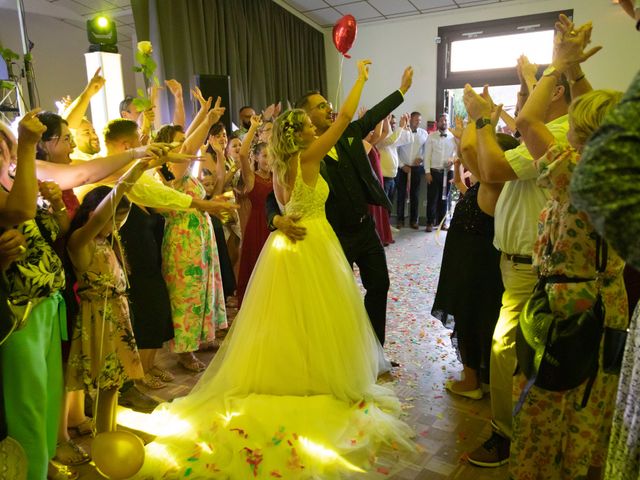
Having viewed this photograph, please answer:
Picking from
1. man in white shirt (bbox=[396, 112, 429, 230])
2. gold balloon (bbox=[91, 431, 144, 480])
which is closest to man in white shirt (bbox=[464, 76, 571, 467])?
gold balloon (bbox=[91, 431, 144, 480])

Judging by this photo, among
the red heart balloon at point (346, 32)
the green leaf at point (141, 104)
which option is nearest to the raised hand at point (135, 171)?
the green leaf at point (141, 104)

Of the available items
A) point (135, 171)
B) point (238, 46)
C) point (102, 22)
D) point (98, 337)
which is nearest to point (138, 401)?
point (98, 337)

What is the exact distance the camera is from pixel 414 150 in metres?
7.62

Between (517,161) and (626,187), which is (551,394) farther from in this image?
(626,187)

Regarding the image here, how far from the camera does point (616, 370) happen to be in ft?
4.30

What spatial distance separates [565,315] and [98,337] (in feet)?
5.49

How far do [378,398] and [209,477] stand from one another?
2.83 ft

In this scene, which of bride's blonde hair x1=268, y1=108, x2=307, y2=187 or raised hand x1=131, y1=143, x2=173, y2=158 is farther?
bride's blonde hair x1=268, y1=108, x2=307, y2=187

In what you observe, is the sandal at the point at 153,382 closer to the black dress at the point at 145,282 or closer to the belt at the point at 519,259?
the black dress at the point at 145,282

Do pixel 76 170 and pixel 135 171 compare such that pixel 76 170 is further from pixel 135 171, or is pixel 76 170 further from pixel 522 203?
pixel 522 203

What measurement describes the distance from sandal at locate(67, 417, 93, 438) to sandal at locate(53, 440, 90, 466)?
0.15 meters

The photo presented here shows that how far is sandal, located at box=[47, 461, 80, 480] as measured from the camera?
5.92 ft

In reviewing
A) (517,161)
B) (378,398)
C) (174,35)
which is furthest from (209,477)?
(174,35)

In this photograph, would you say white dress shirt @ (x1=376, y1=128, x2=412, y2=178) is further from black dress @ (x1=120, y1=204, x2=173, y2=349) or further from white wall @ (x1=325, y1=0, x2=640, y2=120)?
black dress @ (x1=120, y1=204, x2=173, y2=349)
